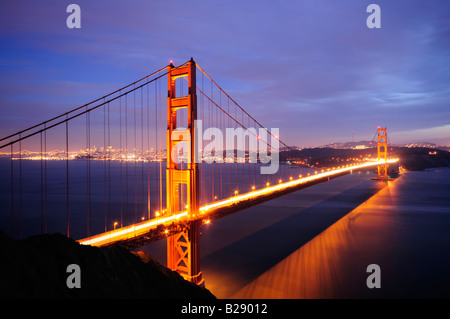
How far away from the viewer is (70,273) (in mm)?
5234

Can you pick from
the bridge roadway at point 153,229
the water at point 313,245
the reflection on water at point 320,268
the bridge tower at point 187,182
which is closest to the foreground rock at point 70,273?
the bridge roadway at point 153,229

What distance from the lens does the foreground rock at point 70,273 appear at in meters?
4.59

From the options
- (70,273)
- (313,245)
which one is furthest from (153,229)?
(313,245)

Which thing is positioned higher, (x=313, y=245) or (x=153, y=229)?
(x=153, y=229)

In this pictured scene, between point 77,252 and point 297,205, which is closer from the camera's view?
point 77,252

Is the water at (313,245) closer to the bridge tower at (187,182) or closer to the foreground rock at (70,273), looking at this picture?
the bridge tower at (187,182)

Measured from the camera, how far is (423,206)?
34531mm

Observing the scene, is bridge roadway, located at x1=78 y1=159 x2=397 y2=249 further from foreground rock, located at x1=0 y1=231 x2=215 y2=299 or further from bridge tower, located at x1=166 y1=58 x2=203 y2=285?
foreground rock, located at x1=0 y1=231 x2=215 y2=299

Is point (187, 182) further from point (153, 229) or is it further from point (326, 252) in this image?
point (326, 252)

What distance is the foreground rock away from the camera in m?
4.59

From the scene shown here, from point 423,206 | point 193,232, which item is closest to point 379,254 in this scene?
point 193,232

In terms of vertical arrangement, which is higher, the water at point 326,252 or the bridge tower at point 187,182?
the bridge tower at point 187,182

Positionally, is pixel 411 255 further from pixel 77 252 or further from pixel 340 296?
pixel 77 252
